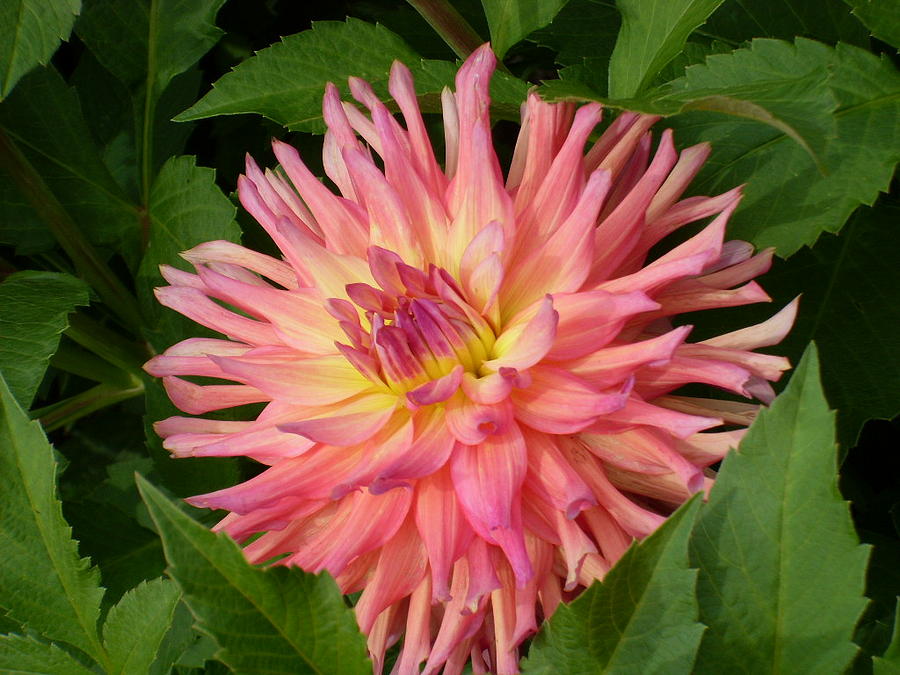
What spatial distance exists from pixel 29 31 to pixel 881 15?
0.80m

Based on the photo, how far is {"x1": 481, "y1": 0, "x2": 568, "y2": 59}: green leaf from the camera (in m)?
0.98

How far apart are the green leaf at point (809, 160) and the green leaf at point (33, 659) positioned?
66cm

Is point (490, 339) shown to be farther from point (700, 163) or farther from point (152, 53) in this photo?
point (152, 53)

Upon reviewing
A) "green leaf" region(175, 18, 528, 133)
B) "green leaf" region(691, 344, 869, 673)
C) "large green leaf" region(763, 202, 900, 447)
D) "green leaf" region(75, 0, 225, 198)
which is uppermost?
"green leaf" region(75, 0, 225, 198)

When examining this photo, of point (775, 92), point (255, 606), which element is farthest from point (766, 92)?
point (255, 606)

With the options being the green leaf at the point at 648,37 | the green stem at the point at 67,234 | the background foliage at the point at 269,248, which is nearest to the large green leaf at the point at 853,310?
the background foliage at the point at 269,248

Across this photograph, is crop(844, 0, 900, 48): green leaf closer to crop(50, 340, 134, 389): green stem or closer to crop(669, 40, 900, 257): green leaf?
crop(669, 40, 900, 257): green leaf

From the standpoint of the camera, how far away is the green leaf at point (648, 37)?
86cm

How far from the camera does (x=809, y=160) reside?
2.88ft

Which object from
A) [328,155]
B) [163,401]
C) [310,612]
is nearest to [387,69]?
[328,155]

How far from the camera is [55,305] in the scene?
1125mm

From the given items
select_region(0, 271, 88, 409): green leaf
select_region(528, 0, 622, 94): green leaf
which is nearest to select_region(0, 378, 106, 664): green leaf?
select_region(0, 271, 88, 409): green leaf

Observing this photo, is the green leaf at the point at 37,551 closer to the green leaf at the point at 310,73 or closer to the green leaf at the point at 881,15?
the green leaf at the point at 310,73

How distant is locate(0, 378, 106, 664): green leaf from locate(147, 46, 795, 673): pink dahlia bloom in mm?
127
